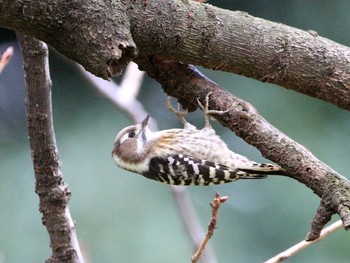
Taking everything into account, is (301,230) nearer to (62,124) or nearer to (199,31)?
(62,124)

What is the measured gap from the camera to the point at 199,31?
230cm

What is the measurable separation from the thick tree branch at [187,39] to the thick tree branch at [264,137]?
0.35ft

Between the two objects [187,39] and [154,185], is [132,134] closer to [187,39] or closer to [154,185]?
[154,185]

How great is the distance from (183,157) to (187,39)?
1.11 m

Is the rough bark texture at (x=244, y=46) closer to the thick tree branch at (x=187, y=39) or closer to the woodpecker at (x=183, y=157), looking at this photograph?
the thick tree branch at (x=187, y=39)

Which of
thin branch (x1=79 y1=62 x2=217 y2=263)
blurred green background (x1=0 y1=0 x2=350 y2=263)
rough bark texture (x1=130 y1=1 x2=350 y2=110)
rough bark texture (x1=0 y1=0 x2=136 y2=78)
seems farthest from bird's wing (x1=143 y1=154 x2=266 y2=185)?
rough bark texture (x1=0 y1=0 x2=136 y2=78)

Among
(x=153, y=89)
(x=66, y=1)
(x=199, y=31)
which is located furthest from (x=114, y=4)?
(x=153, y=89)

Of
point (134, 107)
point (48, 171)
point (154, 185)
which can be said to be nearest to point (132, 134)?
point (134, 107)

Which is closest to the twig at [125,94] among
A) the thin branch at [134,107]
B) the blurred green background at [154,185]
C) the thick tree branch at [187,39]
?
the thin branch at [134,107]

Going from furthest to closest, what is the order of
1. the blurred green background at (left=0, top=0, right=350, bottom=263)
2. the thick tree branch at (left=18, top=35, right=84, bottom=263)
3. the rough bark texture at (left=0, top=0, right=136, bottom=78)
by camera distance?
the blurred green background at (left=0, top=0, right=350, bottom=263) < the thick tree branch at (left=18, top=35, right=84, bottom=263) < the rough bark texture at (left=0, top=0, right=136, bottom=78)

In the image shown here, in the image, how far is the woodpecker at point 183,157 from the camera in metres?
3.22

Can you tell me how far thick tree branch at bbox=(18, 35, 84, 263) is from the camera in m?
2.53

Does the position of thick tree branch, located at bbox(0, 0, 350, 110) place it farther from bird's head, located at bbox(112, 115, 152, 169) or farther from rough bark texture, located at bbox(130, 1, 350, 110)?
bird's head, located at bbox(112, 115, 152, 169)

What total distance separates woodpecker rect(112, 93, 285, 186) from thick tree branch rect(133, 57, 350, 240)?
0.65 m
